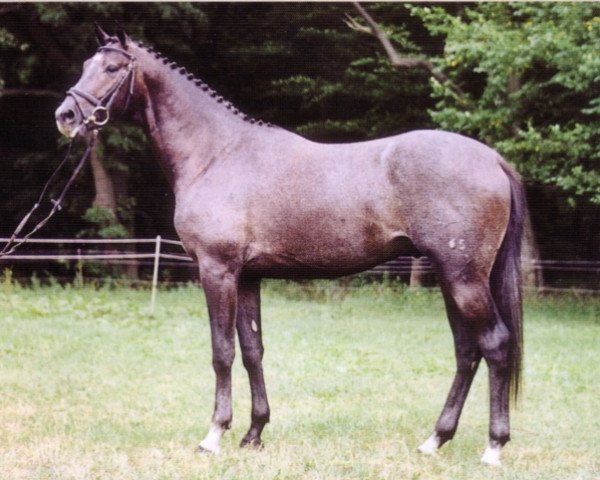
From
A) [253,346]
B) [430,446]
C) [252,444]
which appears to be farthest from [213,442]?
[430,446]

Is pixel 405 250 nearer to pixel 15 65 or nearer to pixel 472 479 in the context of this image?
pixel 472 479

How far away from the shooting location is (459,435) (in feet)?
19.6

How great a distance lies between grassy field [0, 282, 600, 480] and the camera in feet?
16.2

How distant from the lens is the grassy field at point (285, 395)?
4.95m

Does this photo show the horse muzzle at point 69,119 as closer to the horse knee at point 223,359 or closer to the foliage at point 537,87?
the horse knee at point 223,359

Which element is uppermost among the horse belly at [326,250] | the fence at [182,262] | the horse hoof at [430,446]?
the horse belly at [326,250]

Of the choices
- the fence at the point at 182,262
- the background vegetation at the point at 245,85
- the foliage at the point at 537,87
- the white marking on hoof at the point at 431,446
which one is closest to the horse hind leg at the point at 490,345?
the white marking on hoof at the point at 431,446

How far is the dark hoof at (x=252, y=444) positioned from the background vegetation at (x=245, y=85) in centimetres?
988

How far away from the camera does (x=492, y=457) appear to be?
4.99 m

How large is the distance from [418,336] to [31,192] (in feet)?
36.4

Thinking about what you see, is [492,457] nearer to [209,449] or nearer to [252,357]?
[252,357]

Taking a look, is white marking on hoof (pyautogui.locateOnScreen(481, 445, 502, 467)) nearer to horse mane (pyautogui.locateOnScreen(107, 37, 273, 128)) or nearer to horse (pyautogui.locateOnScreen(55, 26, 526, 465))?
horse (pyautogui.locateOnScreen(55, 26, 526, 465))

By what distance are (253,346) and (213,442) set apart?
2.13ft

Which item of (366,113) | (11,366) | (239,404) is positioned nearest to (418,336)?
(239,404)
